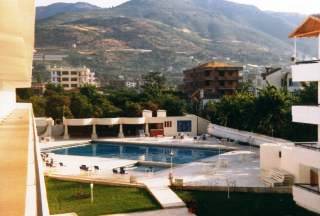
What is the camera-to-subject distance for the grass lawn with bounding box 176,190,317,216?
1429 centimetres

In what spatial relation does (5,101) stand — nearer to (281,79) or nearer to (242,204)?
(242,204)

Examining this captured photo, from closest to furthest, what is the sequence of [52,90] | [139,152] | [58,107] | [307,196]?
[307,196], [139,152], [58,107], [52,90]

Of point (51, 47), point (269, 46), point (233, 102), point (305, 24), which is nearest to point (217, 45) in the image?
point (269, 46)

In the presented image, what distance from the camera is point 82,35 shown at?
472 ft

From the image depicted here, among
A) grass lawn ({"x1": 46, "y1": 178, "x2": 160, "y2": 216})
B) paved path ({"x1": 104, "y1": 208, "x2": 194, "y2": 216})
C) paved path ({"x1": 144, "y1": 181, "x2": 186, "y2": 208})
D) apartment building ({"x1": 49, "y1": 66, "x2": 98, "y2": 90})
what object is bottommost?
grass lawn ({"x1": 46, "y1": 178, "x2": 160, "y2": 216})

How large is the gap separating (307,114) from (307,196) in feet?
8.05

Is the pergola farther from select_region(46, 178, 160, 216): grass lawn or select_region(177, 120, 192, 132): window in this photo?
select_region(177, 120, 192, 132): window

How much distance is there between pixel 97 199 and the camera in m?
16.2

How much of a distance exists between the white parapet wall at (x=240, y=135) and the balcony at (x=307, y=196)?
12142 millimetres

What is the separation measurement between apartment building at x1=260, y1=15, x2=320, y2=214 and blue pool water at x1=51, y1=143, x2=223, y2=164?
1106cm

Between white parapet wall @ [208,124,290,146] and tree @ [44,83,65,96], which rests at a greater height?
tree @ [44,83,65,96]

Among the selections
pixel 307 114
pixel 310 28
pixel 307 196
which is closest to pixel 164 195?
pixel 307 196

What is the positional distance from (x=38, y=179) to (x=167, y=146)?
27.9 meters

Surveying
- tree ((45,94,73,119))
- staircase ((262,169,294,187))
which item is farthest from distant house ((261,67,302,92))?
staircase ((262,169,294,187))
